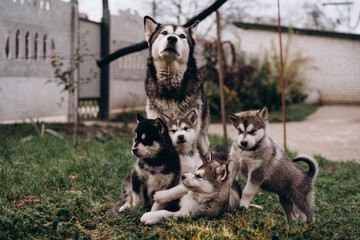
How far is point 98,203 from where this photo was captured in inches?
166

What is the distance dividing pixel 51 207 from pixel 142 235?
1.10 metres

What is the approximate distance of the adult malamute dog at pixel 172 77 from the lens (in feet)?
13.2

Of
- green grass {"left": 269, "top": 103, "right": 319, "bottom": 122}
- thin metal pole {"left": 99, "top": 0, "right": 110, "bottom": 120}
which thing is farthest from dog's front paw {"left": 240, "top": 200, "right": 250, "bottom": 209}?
green grass {"left": 269, "top": 103, "right": 319, "bottom": 122}

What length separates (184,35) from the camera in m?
4.00

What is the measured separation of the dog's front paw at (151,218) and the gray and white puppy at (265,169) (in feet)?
2.96

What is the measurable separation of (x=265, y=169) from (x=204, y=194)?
73 cm

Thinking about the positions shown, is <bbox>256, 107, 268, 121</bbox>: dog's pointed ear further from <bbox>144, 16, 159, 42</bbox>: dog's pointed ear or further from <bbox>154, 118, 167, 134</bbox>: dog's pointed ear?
<bbox>144, 16, 159, 42</bbox>: dog's pointed ear

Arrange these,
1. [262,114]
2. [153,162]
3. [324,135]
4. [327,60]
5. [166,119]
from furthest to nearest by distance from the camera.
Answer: [327,60]
[324,135]
[166,119]
[262,114]
[153,162]

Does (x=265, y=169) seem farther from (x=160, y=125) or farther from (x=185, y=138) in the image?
(x=160, y=125)

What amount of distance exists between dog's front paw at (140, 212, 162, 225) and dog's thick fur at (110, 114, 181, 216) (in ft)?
0.45

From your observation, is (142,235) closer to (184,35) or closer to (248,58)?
(184,35)

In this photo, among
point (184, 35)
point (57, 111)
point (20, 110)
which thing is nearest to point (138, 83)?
point (57, 111)

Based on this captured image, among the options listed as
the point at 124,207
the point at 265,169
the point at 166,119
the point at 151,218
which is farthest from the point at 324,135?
the point at 151,218

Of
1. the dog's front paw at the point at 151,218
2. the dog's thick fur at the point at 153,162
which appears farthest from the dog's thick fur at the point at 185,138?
the dog's front paw at the point at 151,218
